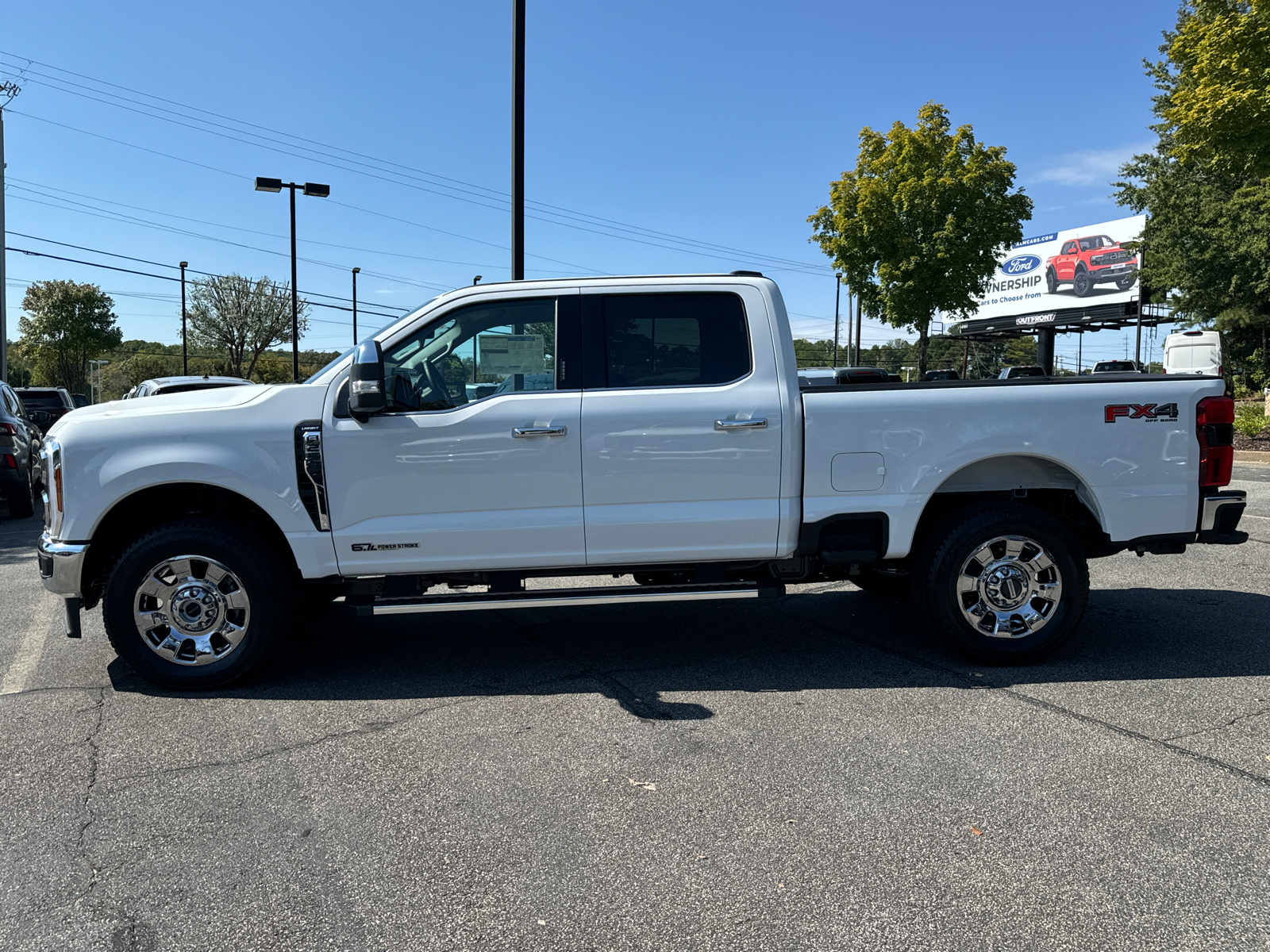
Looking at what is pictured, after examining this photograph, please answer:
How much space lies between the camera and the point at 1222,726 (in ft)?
14.5

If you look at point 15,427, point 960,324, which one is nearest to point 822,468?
Result: point 15,427

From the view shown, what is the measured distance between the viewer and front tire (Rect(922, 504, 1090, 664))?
17.5 ft

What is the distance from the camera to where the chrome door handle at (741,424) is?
512 centimetres

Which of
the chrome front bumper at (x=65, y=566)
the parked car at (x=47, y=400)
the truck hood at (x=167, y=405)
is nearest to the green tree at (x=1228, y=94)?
the truck hood at (x=167, y=405)

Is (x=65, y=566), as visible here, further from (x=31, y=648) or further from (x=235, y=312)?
(x=235, y=312)

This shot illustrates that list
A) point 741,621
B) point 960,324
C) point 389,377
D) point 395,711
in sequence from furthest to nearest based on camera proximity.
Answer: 1. point 960,324
2. point 741,621
3. point 389,377
4. point 395,711

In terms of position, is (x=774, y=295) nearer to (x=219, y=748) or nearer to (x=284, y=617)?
(x=284, y=617)

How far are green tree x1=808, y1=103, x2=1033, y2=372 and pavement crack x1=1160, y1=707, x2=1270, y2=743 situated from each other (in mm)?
28196

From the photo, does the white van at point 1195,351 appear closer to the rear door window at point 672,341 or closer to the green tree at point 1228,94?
the green tree at point 1228,94

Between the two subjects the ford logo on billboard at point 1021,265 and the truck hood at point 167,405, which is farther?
the ford logo on billboard at point 1021,265

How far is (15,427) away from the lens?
38.2 ft

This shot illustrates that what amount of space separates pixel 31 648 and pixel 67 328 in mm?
75096

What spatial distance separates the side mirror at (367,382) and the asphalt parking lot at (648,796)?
1456 mm

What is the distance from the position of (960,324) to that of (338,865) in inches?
2754
